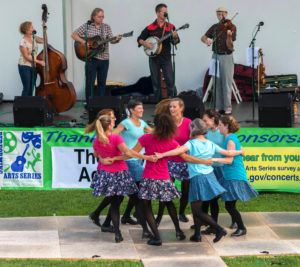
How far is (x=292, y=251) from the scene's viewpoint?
798 centimetres

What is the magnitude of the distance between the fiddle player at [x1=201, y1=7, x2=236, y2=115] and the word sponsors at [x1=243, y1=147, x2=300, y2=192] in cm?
265

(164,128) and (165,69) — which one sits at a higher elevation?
(165,69)

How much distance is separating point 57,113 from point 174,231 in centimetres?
496

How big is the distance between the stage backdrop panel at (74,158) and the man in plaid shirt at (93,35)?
2.48 meters

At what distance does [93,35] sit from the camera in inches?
513

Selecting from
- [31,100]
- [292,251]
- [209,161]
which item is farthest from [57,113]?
[292,251]

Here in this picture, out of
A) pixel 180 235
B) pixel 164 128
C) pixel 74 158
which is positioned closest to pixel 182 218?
pixel 180 235

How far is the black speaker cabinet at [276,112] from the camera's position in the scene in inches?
453

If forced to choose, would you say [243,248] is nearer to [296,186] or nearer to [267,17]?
[296,186]

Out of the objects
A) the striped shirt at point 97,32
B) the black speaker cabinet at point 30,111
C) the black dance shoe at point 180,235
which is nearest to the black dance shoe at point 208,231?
the black dance shoe at point 180,235

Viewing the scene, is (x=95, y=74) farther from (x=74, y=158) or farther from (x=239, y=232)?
(x=239, y=232)

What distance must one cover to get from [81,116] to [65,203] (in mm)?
3239

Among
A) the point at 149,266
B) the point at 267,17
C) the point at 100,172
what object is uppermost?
the point at 267,17

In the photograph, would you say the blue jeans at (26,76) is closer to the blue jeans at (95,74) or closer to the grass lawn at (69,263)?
the blue jeans at (95,74)
